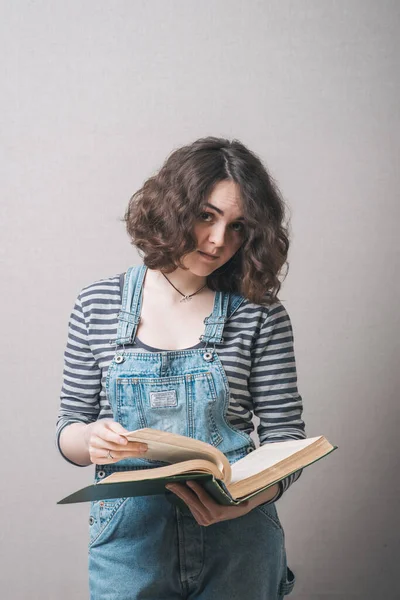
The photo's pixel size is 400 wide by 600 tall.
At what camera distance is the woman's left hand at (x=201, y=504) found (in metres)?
0.99

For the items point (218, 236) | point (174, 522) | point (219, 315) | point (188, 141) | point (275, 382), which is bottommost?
point (174, 522)

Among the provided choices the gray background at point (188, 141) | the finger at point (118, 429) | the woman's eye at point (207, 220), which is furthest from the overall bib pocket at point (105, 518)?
the gray background at point (188, 141)

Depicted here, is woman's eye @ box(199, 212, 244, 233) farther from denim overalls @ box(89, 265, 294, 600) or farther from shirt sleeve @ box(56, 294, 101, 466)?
shirt sleeve @ box(56, 294, 101, 466)

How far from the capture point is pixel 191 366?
3.93ft

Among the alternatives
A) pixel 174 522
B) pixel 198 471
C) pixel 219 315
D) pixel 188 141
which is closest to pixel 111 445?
pixel 198 471

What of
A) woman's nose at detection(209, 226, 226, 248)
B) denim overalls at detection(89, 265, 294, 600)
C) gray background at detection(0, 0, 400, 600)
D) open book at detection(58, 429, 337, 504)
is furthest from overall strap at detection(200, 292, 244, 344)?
gray background at detection(0, 0, 400, 600)

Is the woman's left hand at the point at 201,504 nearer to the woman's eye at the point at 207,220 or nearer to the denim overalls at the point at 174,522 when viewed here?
the denim overalls at the point at 174,522

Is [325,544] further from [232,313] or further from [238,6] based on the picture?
[238,6]

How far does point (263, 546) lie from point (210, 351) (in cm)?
32

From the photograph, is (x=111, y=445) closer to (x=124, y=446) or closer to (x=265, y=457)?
(x=124, y=446)

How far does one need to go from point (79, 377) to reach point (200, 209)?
0.35 m

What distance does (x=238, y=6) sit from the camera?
1.90 metres

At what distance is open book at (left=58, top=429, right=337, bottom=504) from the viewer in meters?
0.88

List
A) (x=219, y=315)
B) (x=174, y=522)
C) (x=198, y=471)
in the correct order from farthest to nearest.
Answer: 1. (x=219, y=315)
2. (x=174, y=522)
3. (x=198, y=471)
